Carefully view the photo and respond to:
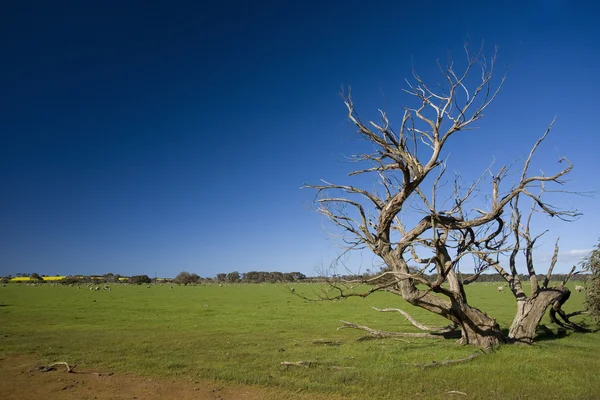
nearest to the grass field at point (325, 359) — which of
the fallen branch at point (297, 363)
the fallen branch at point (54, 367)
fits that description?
the fallen branch at point (297, 363)

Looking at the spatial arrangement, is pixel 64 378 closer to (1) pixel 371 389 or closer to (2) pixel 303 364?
(2) pixel 303 364

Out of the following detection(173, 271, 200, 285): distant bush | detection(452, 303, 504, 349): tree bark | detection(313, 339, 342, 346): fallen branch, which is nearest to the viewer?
detection(452, 303, 504, 349): tree bark

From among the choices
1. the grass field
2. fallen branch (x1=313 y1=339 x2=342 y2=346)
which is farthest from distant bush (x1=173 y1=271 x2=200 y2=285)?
fallen branch (x1=313 y1=339 x2=342 y2=346)

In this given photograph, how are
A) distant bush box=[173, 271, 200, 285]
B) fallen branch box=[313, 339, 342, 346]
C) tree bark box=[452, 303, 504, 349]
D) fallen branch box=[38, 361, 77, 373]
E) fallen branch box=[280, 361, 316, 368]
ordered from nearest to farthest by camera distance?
fallen branch box=[38, 361, 77, 373] < fallen branch box=[280, 361, 316, 368] < tree bark box=[452, 303, 504, 349] < fallen branch box=[313, 339, 342, 346] < distant bush box=[173, 271, 200, 285]

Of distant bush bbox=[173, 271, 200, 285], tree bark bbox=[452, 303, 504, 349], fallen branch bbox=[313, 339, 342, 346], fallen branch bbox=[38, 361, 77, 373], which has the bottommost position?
fallen branch bbox=[38, 361, 77, 373]

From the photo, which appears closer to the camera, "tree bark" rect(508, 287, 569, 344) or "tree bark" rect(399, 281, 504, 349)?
"tree bark" rect(399, 281, 504, 349)

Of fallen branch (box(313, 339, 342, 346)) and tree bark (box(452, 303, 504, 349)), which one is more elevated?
tree bark (box(452, 303, 504, 349))

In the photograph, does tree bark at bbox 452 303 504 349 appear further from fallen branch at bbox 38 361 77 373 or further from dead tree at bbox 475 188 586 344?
fallen branch at bbox 38 361 77 373

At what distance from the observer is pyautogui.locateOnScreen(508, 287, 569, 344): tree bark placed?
618 inches

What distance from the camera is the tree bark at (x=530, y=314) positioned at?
15.7 m

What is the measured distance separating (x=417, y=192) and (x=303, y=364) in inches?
334

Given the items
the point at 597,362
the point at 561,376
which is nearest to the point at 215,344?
the point at 561,376

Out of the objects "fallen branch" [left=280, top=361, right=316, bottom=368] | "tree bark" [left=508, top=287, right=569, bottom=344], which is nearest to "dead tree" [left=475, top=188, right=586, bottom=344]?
"tree bark" [left=508, top=287, right=569, bottom=344]

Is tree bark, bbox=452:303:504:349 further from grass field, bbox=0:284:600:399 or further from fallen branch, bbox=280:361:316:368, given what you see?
fallen branch, bbox=280:361:316:368
